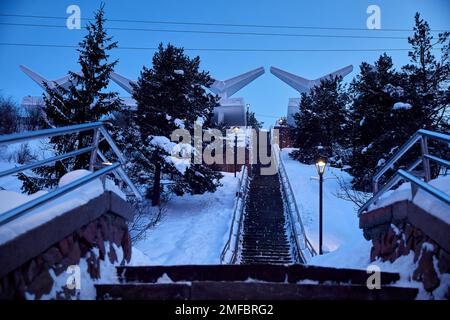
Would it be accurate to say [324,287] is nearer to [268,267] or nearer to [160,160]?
[268,267]

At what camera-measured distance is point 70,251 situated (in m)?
3.02

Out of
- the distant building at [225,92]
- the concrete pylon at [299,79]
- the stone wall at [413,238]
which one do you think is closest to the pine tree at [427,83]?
the stone wall at [413,238]

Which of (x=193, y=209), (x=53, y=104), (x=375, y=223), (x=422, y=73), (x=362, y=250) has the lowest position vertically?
(x=193, y=209)

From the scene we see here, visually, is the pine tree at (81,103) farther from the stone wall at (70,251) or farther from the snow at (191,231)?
the stone wall at (70,251)

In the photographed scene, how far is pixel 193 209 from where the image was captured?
18.8 metres

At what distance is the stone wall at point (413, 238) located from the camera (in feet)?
9.55

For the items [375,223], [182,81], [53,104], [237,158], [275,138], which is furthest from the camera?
[275,138]

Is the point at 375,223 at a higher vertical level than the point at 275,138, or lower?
lower

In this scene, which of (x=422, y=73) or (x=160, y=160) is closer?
(x=422, y=73)

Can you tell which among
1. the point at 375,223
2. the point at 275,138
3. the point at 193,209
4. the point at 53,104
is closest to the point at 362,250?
the point at 375,223

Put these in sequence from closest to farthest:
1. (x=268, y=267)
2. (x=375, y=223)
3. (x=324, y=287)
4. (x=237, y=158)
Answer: (x=324, y=287), (x=268, y=267), (x=375, y=223), (x=237, y=158)

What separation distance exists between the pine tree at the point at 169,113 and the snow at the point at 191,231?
106cm

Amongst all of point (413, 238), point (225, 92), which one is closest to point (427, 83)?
point (413, 238)

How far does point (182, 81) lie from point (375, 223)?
16420 millimetres
